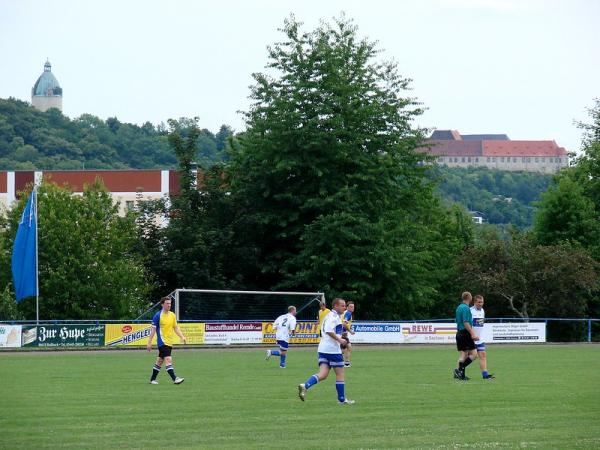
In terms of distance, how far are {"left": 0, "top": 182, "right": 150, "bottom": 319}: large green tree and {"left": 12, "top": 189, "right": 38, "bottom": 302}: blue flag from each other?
1063 cm

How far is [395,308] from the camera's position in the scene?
59.3 metres

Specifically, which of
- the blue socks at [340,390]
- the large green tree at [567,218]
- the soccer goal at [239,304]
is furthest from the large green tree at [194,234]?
the blue socks at [340,390]

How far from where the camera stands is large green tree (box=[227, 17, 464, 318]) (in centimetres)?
5509

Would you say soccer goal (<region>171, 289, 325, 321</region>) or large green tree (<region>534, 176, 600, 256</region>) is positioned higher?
large green tree (<region>534, 176, 600, 256</region>)

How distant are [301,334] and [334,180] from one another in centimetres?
1028

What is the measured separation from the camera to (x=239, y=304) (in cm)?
5016

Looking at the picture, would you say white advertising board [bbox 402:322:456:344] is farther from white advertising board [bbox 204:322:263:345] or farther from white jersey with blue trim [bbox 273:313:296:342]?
white jersey with blue trim [bbox 273:313:296:342]

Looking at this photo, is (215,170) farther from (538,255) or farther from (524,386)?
(524,386)

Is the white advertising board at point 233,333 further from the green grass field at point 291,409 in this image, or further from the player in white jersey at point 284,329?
the green grass field at point 291,409

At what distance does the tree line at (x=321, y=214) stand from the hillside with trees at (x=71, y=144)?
9785 centimetres

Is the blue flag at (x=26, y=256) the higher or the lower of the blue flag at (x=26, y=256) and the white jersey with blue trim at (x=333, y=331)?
the higher

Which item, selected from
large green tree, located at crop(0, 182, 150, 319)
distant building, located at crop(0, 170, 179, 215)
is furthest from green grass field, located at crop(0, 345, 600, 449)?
distant building, located at crop(0, 170, 179, 215)

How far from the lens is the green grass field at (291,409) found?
45.5 feet

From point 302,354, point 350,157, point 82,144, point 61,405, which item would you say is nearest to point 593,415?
point 61,405
